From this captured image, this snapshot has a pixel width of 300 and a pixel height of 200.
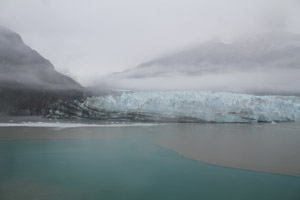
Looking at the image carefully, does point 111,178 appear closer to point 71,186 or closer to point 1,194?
point 71,186

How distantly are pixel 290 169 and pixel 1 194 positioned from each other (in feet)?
22.2

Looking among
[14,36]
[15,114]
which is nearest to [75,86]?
[15,114]

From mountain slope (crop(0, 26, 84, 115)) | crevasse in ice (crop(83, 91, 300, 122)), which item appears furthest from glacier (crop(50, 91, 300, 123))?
mountain slope (crop(0, 26, 84, 115))

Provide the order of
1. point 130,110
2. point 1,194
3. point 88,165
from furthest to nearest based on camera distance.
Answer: point 130,110 → point 88,165 → point 1,194

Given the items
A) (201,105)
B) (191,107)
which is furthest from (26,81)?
(201,105)

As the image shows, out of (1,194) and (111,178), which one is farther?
(111,178)

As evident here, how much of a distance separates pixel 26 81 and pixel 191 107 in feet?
77.1

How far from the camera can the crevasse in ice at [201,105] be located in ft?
60.5

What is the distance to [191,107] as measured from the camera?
1866 cm

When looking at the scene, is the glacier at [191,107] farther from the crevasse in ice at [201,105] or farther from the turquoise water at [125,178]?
the turquoise water at [125,178]

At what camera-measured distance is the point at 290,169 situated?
18.7 ft

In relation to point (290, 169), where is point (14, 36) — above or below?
above

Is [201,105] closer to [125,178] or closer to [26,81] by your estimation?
[125,178]

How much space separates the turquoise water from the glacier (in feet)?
37.4
